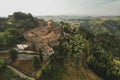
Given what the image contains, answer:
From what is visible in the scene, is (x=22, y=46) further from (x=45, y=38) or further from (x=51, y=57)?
(x=51, y=57)

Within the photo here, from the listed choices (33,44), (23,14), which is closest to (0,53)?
(33,44)

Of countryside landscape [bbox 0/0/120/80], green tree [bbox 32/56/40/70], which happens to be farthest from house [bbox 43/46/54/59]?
green tree [bbox 32/56/40/70]

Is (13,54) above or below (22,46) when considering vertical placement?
above

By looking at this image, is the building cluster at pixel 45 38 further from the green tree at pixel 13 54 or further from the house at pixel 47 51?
the green tree at pixel 13 54

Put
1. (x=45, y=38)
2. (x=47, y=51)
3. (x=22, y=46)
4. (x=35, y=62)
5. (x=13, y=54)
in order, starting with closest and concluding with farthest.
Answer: (x=35, y=62) < (x=13, y=54) < (x=47, y=51) < (x=22, y=46) < (x=45, y=38)

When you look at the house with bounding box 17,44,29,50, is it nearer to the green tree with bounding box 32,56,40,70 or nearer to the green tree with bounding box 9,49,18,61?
the green tree with bounding box 9,49,18,61

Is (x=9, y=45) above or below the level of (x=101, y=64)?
above

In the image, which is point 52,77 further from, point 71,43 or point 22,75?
point 71,43

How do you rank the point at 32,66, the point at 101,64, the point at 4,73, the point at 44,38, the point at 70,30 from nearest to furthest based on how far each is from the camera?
the point at 4,73 → the point at 32,66 → the point at 101,64 → the point at 44,38 → the point at 70,30

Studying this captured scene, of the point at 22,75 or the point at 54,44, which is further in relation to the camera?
the point at 54,44

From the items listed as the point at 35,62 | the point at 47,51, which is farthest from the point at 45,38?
the point at 35,62

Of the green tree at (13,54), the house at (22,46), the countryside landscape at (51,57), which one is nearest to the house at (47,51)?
the countryside landscape at (51,57)
